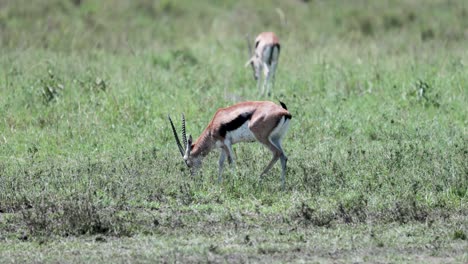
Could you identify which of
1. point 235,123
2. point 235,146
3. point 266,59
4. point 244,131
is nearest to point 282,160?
point 244,131

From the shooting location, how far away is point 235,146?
10.1 m

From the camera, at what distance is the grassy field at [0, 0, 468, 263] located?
6613mm

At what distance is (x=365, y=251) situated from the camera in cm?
618

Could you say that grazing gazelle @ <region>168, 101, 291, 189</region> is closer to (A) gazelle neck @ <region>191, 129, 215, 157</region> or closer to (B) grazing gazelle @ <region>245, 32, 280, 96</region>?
(A) gazelle neck @ <region>191, 129, 215, 157</region>

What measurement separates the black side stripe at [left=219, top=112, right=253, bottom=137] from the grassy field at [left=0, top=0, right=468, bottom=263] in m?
0.46

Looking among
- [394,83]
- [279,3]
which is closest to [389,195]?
[394,83]

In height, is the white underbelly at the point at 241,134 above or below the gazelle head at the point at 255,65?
above

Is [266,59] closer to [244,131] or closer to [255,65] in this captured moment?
[255,65]

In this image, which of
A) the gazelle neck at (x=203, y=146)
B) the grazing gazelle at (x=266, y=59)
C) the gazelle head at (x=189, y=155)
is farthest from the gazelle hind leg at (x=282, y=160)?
the grazing gazelle at (x=266, y=59)

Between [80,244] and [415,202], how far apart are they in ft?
9.16

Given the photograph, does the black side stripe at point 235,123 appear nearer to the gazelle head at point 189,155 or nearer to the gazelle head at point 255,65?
the gazelle head at point 189,155

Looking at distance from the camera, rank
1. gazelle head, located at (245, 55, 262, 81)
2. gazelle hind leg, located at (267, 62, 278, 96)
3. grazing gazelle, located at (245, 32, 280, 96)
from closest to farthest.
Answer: gazelle hind leg, located at (267, 62, 278, 96) → grazing gazelle, located at (245, 32, 280, 96) → gazelle head, located at (245, 55, 262, 81)

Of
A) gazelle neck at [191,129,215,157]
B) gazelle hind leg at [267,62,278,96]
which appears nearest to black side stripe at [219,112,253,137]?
gazelle neck at [191,129,215,157]

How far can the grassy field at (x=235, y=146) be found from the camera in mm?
6613
